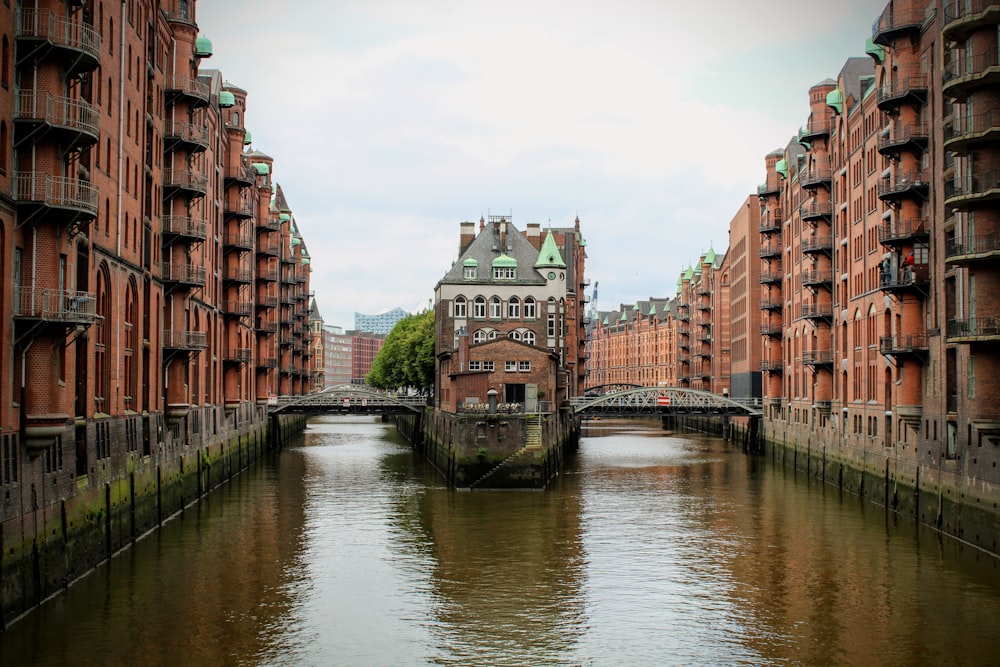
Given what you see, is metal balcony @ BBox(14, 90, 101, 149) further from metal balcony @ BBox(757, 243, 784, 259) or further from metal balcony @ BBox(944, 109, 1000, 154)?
metal balcony @ BBox(757, 243, 784, 259)

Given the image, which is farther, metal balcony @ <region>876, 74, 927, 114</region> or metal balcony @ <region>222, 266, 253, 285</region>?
metal balcony @ <region>222, 266, 253, 285</region>

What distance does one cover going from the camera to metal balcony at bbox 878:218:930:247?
42.8 metres

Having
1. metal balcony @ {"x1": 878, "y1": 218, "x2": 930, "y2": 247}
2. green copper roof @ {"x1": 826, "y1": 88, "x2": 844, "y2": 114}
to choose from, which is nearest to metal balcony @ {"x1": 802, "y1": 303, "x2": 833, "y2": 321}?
green copper roof @ {"x1": 826, "y1": 88, "x2": 844, "y2": 114}

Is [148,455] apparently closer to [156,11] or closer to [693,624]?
[156,11]

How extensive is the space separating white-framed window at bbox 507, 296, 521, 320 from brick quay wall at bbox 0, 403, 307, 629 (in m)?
25.9

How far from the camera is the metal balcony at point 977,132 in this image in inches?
1300

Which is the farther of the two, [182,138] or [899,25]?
[182,138]

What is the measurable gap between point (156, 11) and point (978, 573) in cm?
3494

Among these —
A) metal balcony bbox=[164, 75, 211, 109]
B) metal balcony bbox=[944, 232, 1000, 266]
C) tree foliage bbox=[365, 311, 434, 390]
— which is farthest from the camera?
tree foliage bbox=[365, 311, 434, 390]

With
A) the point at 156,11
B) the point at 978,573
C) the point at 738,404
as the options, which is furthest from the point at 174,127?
the point at 738,404

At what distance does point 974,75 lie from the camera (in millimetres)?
33281

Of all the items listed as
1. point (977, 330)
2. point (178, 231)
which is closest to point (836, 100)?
point (977, 330)

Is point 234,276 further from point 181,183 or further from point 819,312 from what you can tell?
point 819,312

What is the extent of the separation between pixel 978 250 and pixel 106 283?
27247mm
